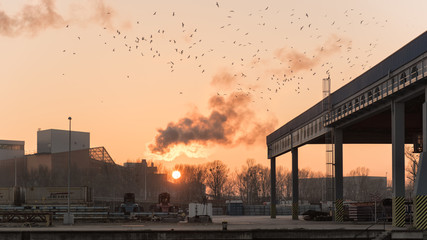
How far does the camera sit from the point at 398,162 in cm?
5353

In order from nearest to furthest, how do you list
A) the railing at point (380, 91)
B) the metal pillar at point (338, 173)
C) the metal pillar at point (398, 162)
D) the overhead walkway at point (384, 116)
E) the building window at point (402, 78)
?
the overhead walkway at point (384, 116) < the railing at point (380, 91) < the building window at point (402, 78) < the metal pillar at point (398, 162) < the metal pillar at point (338, 173)

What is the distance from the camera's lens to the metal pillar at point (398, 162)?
52719 millimetres

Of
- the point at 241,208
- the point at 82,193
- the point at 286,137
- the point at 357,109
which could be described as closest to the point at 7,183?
the point at 241,208

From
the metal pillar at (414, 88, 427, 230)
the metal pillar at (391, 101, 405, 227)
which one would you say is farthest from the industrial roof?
the metal pillar at (414, 88, 427, 230)

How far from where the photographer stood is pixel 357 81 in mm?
62844

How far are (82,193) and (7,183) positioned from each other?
103 meters

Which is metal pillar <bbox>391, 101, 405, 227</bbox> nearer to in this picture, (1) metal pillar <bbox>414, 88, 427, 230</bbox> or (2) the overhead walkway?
(2) the overhead walkway

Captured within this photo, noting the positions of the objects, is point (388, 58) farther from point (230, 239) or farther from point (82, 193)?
point (82, 193)

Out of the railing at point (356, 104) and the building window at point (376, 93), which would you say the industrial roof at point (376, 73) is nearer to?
the railing at point (356, 104)

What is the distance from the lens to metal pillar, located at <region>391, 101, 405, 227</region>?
52.7 meters

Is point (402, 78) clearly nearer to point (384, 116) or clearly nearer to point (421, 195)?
point (421, 195)

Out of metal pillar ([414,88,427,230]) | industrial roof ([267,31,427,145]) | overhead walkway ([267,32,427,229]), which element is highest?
industrial roof ([267,31,427,145])

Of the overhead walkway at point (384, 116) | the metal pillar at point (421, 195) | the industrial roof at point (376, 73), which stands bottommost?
the metal pillar at point (421, 195)

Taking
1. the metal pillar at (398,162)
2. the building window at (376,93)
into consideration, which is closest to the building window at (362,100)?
the building window at (376,93)
